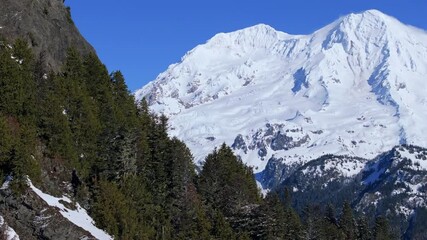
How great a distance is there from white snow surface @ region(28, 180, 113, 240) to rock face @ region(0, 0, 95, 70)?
29965 mm

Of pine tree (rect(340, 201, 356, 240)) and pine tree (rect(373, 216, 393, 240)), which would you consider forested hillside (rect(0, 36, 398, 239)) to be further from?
pine tree (rect(373, 216, 393, 240))

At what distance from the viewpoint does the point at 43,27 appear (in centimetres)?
9962

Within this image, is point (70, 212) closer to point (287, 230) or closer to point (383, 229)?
point (287, 230)

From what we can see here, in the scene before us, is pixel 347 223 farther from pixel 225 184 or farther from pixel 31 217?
pixel 31 217

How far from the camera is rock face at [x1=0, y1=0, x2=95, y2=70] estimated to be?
93.4 meters

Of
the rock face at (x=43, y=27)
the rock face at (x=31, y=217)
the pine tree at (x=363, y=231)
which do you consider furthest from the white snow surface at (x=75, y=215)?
the pine tree at (x=363, y=231)

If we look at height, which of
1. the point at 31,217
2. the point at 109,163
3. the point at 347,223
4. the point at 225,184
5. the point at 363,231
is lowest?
the point at 31,217

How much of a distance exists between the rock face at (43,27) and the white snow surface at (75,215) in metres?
30.0

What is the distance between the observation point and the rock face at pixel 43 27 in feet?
306

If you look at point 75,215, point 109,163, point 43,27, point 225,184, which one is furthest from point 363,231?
point 75,215

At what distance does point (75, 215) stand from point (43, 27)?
39.1m

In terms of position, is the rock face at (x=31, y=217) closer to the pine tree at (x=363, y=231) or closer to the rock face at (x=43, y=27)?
the rock face at (x=43, y=27)

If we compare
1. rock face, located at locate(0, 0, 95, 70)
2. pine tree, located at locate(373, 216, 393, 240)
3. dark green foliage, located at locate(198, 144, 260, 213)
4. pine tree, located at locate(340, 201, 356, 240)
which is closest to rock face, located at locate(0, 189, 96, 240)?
rock face, located at locate(0, 0, 95, 70)

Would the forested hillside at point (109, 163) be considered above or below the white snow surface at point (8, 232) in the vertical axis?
above
